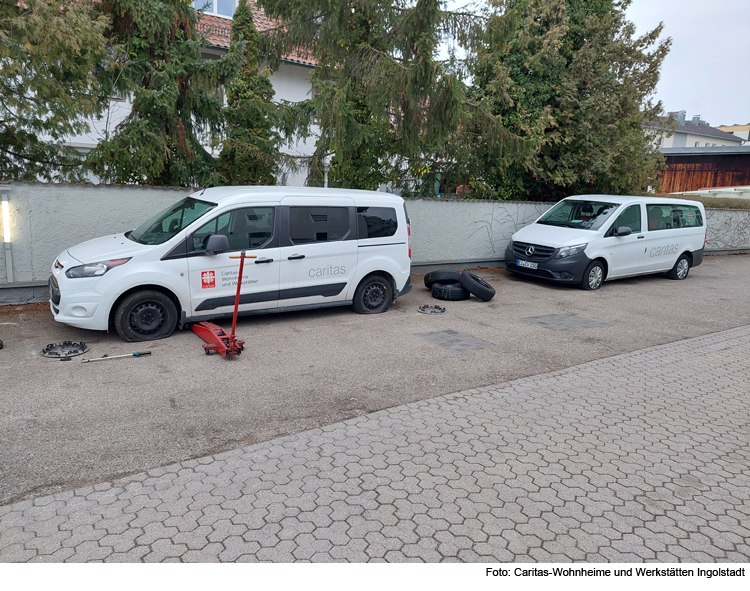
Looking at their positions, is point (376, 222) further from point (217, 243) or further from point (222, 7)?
point (222, 7)

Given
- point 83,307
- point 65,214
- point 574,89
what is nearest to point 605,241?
point 574,89

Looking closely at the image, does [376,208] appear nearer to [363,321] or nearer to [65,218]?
[363,321]

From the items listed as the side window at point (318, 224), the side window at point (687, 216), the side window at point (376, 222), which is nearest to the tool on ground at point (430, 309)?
the side window at point (376, 222)

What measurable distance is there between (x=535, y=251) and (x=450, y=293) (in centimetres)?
287

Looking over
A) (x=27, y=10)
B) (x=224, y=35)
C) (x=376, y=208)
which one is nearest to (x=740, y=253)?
(x=376, y=208)

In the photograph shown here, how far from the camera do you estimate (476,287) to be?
1041cm

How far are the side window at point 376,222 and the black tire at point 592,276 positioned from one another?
16.4ft

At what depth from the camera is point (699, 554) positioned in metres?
3.30

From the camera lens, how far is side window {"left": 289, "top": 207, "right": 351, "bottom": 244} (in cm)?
811

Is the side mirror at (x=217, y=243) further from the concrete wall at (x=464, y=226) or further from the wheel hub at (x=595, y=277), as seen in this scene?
the wheel hub at (x=595, y=277)

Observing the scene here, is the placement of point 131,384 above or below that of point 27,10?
below

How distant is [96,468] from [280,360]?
9.14ft

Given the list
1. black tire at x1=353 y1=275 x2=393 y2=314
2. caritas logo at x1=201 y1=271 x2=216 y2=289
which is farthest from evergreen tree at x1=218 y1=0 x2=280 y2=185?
caritas logo at x1=201 y1=271 x2=216 y2=289

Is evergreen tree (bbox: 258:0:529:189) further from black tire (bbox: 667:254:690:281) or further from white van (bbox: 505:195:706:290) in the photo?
black tire (bbox: 667:254:690:281)
